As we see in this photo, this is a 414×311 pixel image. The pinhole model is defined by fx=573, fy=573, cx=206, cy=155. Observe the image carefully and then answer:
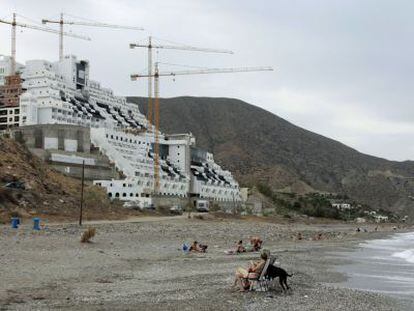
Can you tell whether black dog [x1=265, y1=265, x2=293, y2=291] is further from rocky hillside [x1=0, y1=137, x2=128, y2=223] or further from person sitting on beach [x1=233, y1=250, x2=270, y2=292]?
rocky hillside [x1=0, y1=137, x2=128, y2=223]

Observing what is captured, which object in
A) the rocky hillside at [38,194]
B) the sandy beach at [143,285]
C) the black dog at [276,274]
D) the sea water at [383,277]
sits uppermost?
the rocky hillside at [38,194]

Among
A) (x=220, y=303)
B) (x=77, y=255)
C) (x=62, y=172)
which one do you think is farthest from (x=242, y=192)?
(x=220, y=303)

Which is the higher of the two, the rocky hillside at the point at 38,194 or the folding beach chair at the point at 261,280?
the rocky hillside at the point at 38,194

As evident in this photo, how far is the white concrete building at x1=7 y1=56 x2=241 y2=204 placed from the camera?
9300 cm

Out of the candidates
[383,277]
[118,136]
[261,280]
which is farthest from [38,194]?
[261,280]

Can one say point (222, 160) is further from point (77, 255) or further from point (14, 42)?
point (77, 255)

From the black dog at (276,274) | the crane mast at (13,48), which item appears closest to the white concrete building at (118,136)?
the crane mast at (13,48)

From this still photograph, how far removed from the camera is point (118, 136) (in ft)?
326

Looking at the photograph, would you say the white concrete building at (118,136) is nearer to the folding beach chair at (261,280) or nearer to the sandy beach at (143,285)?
the sandy beach at (143,285)

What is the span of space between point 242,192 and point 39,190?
73903 millimetres

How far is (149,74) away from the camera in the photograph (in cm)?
13162

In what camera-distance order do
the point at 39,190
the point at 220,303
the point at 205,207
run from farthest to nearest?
the point at 205,207
the point at 39,190
the point at 220,303

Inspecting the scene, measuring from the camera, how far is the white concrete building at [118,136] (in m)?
93.0

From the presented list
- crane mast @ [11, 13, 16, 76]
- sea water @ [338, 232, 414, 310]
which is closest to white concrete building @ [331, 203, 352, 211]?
crane mast @ [11, 13, 16, 76]
